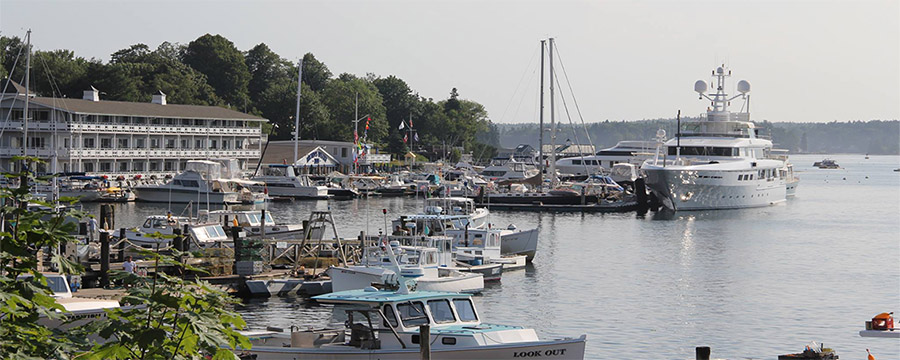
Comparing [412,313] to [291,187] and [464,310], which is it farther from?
[291,187]

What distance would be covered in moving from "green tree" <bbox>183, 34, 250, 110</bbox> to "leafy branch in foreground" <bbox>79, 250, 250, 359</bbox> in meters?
153

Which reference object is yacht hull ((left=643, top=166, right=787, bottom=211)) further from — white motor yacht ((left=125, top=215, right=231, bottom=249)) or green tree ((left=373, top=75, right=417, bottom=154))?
green tree ((left=373, top=75, right=417, bottom=154))

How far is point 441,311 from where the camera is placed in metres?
25.0

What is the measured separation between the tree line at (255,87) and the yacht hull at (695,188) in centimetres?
4472

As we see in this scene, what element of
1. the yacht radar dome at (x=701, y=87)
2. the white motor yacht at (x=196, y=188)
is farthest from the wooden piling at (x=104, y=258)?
the yacht radar dome at (x=701, y=87)

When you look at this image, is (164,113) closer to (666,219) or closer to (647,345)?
(666,219)

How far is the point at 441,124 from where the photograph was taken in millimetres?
188375

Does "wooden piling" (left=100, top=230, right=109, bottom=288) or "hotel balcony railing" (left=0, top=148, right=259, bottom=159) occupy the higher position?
"hotel balcony railing" (left=0, top=148, right=259, bottom=159)

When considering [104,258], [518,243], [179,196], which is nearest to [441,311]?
[104,258]

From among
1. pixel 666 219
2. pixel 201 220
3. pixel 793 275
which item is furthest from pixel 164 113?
pixel 793 275

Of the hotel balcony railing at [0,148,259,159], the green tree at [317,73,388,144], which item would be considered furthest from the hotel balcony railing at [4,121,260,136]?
the green tree at [317,73,388,144]

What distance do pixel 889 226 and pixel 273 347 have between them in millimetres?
74725

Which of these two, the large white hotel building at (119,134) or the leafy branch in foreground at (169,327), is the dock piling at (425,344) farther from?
the large white hotel building at (119,134)

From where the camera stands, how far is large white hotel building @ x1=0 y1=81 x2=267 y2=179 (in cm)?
10055
